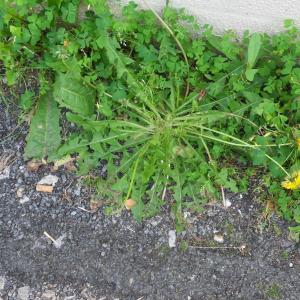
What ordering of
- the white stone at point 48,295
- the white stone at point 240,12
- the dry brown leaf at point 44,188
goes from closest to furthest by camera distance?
the white stone at point 240,12
the white stone at point 48,295
the dry brown leaf at point 44,188

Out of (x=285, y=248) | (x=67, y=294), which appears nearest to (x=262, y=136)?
(x=285, y=248)

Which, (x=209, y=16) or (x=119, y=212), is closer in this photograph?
(x=209, y=16)

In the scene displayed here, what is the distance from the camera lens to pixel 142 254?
281 cm

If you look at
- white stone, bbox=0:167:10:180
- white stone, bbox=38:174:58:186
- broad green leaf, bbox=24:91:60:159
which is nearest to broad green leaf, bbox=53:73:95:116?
broad green leaf, bbox=24:91:60:159

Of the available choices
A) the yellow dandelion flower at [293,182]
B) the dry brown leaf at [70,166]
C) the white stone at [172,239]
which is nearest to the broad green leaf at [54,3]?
the dry brown leaf at [70,166]

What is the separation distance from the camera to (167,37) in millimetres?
2738

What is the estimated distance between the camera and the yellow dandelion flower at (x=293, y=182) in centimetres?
255

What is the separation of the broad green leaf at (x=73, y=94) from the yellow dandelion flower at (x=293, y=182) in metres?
1.16

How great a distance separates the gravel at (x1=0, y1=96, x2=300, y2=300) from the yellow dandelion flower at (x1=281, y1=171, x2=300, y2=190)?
0.92 ft

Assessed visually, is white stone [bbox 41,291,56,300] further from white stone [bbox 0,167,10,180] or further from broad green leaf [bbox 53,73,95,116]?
broad green leaf [bbox 53,73,95,116]

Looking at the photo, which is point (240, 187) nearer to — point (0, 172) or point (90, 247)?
point (90, 247)

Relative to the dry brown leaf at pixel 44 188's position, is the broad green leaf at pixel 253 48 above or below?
above

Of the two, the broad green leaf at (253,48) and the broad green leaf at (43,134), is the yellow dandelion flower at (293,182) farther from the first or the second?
Answer: the broad green leaf at (43,134)

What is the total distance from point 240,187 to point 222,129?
35 cm
